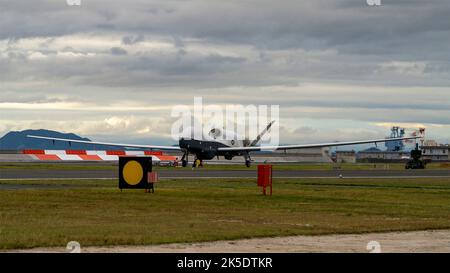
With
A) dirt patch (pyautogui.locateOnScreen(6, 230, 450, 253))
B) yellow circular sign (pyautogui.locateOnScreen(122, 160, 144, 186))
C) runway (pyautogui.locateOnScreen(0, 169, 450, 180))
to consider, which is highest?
yellow circular sign (pyautogui.locateOnScreen(122, 160, 144, 186))

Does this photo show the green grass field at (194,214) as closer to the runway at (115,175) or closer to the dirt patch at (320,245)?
the dirt patch at (320,245)

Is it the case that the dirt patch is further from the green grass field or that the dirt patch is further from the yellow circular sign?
the yellow circular sign

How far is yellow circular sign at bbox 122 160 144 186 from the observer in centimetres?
4281

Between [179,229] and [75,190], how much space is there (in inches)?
757

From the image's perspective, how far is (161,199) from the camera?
125ft

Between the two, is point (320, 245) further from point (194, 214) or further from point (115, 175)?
point (115, 175)

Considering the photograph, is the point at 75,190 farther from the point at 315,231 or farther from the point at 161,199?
the point at 315,231

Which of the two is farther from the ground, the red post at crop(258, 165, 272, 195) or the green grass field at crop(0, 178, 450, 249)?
the red post at crop(258, 165, 272, 195)

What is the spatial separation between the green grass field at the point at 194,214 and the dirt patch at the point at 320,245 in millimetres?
825

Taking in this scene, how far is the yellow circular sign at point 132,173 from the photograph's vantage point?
42.8 meters

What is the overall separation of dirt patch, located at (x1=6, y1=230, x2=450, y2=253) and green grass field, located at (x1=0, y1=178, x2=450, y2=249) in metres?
0.83

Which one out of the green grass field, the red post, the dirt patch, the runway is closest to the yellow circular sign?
the green grass field

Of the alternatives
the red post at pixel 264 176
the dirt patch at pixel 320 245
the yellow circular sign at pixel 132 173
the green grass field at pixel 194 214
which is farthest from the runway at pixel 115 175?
the dirt patch at pixel 320 245
